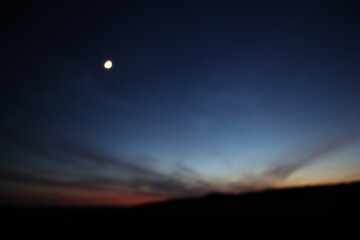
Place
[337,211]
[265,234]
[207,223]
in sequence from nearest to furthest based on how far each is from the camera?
[265,234] → [337,211] → [207,223]

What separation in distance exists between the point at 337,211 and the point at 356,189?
34.4 ft

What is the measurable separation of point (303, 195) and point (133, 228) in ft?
73.6

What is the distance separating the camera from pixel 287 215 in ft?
47.0

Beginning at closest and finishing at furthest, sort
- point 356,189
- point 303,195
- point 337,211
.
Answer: point 337,211
point 356,189
point 303,195

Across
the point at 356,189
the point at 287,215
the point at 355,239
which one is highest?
the point at 356,189

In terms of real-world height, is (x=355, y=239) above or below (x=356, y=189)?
below

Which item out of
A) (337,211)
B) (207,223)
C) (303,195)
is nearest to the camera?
(337,211)

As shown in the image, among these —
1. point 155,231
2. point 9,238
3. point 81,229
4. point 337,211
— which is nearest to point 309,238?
point 337,211

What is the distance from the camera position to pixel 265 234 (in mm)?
11578

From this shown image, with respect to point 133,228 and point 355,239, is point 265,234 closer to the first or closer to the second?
point 355,239

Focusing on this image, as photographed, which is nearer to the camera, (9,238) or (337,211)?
(337,211)

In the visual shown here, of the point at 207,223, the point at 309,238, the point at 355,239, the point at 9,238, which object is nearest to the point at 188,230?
the point at 207,223

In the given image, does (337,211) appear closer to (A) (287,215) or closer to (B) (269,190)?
(A) (287,215)

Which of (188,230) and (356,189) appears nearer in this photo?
(188,230)
